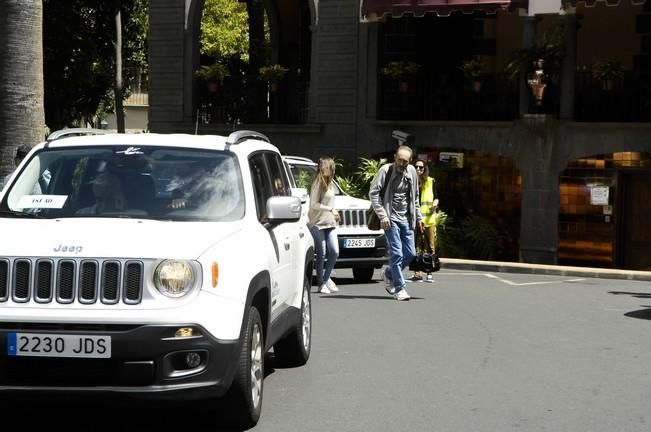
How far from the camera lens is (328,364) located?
1033 cm

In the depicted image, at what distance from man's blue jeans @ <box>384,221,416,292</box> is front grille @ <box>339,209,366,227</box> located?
217 cm

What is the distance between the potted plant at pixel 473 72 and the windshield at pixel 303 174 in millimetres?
7506

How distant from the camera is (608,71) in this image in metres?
25.3

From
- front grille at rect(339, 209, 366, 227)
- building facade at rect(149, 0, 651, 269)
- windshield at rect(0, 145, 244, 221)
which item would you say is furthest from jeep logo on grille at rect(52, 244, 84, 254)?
building facade at rect(149, 0, 651, 269)

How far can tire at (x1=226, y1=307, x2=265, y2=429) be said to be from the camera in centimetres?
734

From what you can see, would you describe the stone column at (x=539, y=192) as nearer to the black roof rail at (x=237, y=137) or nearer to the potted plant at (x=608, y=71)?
the potted plant at (x=608, y=71)

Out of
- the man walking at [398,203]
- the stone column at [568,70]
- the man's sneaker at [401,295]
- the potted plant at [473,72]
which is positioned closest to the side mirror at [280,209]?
the man walking at [398,203]

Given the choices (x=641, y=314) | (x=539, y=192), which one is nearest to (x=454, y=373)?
(x=641, y=314)

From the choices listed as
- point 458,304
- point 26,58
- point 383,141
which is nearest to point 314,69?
point 383,141

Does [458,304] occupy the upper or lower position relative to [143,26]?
lower

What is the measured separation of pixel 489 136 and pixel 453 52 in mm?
2938

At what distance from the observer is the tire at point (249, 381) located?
7344 mm

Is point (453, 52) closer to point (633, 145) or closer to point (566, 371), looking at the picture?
point (633, 145)

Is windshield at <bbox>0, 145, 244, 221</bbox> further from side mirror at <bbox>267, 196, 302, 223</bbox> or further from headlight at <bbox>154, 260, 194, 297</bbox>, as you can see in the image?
headlight at <bbox>154, 260, 194, 297</bbox>
